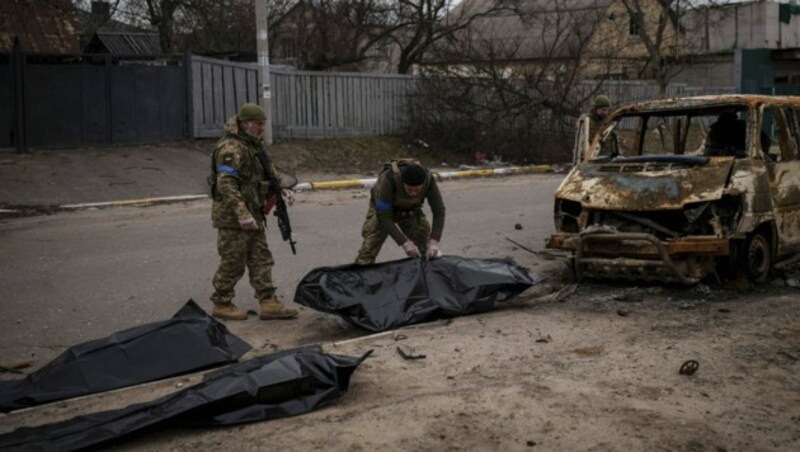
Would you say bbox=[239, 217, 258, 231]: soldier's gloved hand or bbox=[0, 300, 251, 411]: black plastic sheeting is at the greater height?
bbox=[239, 217, 258, 231]: soldier's gloved hand

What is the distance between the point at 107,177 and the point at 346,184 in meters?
4.41

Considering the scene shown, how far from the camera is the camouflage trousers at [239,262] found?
22.4 feet

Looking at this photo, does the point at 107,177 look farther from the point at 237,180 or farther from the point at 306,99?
the point at 237,180

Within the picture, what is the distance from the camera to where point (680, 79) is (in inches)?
1682

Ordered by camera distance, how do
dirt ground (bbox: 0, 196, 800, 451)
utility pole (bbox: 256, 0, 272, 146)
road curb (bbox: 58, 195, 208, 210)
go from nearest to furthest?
dirt ground (bbox: 0, 196, 800, 451) < road curb (bbox: 58, 195, 208, 210) < utility pole (bbox: 256, 0, 272, 146)

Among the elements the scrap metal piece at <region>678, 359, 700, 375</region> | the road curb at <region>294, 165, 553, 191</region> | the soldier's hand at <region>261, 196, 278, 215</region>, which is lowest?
the scrap metal piece at <region>678, 359, 700, 375</region>

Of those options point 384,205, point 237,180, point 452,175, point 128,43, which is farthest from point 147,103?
point 384,205

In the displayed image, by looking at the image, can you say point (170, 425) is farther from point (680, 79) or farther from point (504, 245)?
point (680, 79)

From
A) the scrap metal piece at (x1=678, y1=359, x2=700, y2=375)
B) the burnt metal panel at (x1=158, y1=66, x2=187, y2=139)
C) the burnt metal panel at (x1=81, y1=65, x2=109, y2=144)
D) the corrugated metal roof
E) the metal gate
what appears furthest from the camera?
the corrugated metal roof

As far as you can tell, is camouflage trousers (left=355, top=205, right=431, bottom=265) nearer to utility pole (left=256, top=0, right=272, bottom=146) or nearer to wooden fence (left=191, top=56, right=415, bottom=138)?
utility pole (left=256, top=0, right=272, bottom=146)

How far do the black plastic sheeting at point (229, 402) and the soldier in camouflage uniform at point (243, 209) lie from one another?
6.70 ft

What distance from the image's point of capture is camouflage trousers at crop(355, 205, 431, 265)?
7117 mm

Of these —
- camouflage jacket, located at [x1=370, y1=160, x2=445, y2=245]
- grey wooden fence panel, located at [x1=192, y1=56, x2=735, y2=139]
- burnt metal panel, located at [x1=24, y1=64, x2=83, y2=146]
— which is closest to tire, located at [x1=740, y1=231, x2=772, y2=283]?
camouflage jacket, located at [x1=370, y1=160, x2=445, y2=245]

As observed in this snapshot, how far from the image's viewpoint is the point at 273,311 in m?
6.86
